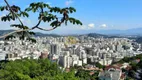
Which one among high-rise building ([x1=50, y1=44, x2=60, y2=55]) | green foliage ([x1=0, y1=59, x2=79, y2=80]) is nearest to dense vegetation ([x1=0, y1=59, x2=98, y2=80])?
green foliage ([x1=0, y1=59, x2=79, y2=80])

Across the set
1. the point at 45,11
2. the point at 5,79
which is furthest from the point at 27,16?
the point at 5,79

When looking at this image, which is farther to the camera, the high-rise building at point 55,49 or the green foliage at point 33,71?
the high-rise building at point 55,49

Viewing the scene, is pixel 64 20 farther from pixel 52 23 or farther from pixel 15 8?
pixel 15 8

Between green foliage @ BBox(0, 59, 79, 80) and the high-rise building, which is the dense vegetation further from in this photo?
the high-rise building

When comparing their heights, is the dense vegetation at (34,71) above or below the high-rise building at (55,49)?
above

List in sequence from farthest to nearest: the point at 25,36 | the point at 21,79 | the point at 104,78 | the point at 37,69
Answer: the point at 104,78 < the point at 37,69 < the point at 21,79 < the point at 25,36

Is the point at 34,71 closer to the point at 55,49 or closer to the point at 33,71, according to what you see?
the point at 33,71

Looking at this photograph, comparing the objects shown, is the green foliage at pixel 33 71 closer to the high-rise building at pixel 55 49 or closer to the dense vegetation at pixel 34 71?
the dense vegetation at pixel 34 71

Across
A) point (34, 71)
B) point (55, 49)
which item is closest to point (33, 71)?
point (34, 71)

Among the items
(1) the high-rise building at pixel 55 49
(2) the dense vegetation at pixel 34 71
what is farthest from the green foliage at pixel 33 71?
(1) the high-rise building at pixel 55 49

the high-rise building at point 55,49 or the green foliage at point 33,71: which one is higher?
the green foliage at point 33,71

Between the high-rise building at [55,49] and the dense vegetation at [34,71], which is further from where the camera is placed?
the high-rise building at [55,49]
